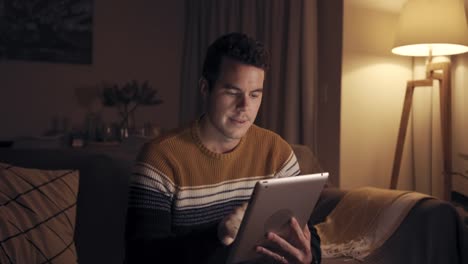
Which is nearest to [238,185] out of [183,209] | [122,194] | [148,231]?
[183,209]

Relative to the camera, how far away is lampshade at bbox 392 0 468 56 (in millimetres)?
2326

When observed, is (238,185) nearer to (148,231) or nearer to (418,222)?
(148,231)

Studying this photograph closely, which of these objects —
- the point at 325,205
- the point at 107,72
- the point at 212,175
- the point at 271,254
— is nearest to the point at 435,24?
the point at 325,205

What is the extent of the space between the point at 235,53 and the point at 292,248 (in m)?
0.46

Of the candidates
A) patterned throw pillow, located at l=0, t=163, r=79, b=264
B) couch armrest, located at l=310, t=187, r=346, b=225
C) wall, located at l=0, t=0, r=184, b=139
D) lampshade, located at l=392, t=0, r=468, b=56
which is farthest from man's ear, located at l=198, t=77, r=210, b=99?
wall, located at l=0, t=0, r=184, b=139

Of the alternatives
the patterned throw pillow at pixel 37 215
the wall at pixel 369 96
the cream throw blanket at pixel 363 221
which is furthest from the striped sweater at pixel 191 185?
the wall at pixel 369 96

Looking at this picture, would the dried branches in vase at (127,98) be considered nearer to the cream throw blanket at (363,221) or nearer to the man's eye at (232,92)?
the cream throw blanket at (363,221)

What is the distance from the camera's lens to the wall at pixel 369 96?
2838 millimetres

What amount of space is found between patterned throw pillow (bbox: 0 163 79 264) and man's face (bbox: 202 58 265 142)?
2.16 feet

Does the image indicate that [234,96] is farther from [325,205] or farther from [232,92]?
[325,205]

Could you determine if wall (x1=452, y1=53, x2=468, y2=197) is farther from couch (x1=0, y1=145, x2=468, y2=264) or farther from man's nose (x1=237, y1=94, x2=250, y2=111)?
man's nose (x1=237, y1=94, x2=250, y2=111)

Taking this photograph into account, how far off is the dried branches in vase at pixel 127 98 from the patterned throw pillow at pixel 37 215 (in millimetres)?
2290

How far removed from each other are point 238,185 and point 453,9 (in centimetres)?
165

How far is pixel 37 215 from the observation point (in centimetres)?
151
